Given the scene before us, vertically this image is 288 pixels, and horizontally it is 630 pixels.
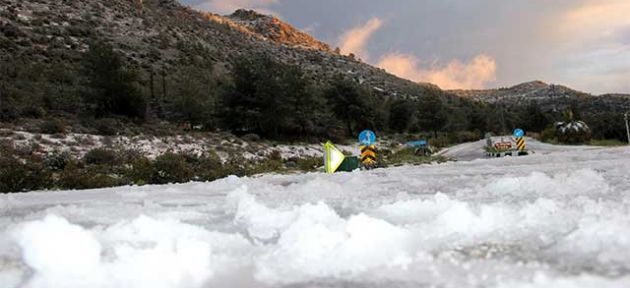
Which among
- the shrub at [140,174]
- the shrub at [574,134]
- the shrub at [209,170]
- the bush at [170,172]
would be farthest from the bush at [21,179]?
the shrub at [574,134]

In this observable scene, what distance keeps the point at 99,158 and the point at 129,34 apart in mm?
45332

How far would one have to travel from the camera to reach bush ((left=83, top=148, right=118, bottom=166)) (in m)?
17.8

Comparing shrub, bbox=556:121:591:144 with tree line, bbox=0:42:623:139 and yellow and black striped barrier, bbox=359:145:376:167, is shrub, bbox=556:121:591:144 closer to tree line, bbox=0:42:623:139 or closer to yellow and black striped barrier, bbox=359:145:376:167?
tree line, bbox=0:42:623:139

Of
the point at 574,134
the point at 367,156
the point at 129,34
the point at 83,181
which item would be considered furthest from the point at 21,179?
the point at 129,34

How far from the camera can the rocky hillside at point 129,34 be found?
4581cm

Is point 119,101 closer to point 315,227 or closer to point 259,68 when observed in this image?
point 259,68

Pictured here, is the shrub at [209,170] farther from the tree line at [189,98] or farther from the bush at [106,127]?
the tree line at [189,98]

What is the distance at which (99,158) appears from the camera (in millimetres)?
17938

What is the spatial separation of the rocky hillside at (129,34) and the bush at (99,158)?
27770 millimetres

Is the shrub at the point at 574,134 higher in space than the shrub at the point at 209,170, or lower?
higher

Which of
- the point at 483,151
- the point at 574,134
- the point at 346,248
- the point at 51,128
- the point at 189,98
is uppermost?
the point at 189,98

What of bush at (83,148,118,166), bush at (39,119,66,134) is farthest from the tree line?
bush at (83,148,118,166)

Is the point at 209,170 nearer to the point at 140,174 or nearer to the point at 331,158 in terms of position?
the point at 140,174

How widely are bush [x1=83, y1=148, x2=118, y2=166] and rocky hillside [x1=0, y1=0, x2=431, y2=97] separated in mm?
27770
